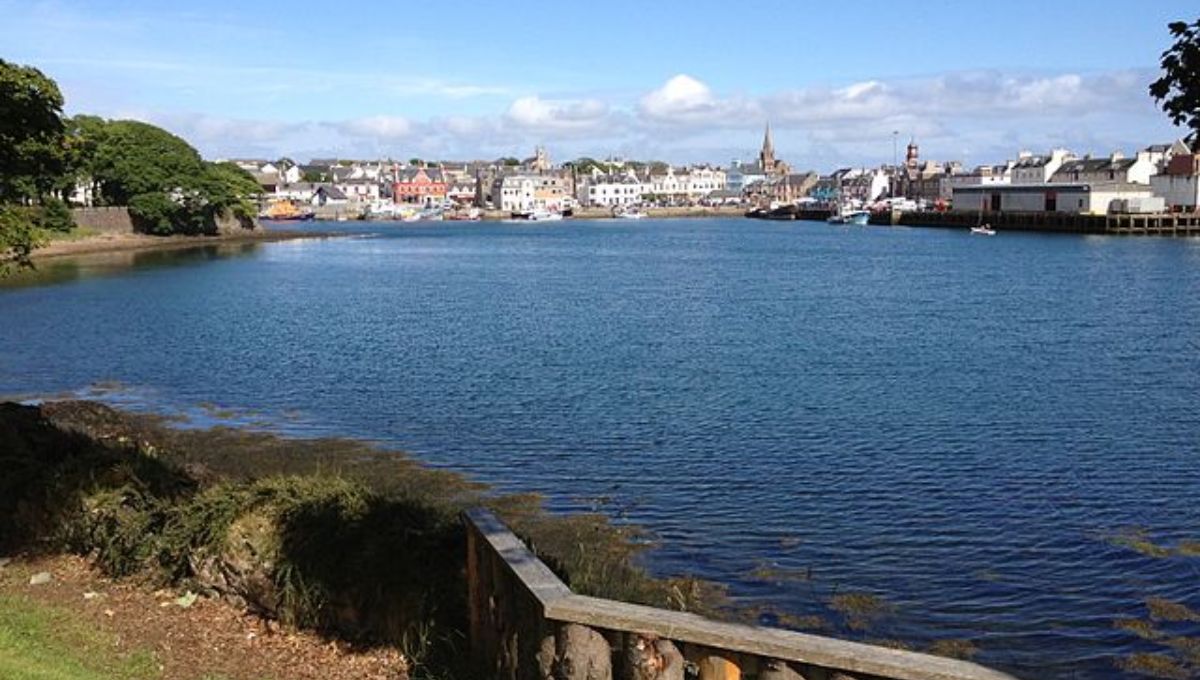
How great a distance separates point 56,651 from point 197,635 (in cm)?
120

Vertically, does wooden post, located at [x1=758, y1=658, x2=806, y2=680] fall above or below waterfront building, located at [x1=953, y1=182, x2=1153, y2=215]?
below

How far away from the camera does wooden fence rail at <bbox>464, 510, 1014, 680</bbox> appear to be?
5957mm

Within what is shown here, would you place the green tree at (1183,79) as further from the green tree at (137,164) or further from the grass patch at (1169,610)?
the green tree at (137,164)

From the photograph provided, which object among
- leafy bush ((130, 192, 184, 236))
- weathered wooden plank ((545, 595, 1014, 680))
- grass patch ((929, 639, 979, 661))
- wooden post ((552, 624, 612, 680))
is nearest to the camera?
weathered wooden plank ((545, 595, 1014, 680))

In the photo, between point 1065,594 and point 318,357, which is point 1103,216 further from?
point 1065,594

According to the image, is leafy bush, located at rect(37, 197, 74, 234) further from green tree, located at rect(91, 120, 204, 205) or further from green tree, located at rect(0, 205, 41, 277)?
green tree, located at rect(0, 205, 41, 277)

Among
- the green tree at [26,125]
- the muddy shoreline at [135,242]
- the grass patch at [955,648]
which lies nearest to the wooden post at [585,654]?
the grass patch at [955,648]

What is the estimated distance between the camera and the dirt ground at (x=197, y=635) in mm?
9398

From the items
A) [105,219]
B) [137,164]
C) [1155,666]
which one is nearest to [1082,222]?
[137,164]

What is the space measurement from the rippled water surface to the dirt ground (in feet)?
22.4

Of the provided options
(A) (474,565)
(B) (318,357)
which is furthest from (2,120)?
(B) (318,357)

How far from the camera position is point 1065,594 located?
14.8 m

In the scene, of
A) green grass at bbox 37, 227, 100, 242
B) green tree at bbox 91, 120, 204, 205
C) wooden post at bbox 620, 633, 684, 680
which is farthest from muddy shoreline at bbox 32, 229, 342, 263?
wooden post at bbox 620, 633, 684, 680

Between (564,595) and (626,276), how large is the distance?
237 feet
